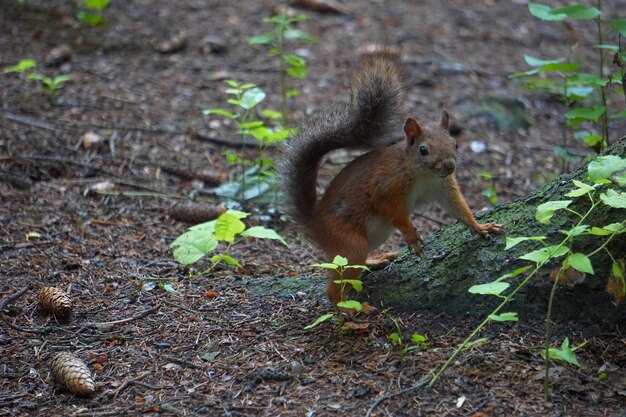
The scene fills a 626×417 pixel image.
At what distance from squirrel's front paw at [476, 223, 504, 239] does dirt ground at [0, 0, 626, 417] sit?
0.37 meters

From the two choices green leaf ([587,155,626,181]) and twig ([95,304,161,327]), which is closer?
green leaf ([587,155,626,181])

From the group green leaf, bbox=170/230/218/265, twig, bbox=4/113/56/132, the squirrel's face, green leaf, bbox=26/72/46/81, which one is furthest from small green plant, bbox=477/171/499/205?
green leaf, bbox=26/72/46/81

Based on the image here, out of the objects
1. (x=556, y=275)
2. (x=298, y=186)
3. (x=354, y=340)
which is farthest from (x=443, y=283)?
(x=298, y=186)

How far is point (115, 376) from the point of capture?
2426mm

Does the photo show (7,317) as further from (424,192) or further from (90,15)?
(90,15)

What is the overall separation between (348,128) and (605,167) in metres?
1.18

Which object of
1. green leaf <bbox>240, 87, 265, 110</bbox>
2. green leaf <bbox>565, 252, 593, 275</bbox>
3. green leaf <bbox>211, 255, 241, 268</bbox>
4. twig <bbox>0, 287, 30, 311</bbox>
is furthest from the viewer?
green leaf <bbox>240, 87, 265, 110</bbox>

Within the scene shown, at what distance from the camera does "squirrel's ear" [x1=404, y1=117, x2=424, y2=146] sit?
116 inches

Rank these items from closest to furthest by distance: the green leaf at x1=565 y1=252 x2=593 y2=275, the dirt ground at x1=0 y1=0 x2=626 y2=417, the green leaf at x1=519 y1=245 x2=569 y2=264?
1. the green leaf at x1=565 y1=252 x2=593 y2=275
2. the green leaf at x1=519 y1=245 x2=569 y2=264
3. the dirt ground at x1=0 y1=0 x2=626 y2=417

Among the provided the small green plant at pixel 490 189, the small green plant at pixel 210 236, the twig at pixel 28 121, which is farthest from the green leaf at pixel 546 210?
the twig at pixel 28 121

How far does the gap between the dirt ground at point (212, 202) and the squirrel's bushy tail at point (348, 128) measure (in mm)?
381

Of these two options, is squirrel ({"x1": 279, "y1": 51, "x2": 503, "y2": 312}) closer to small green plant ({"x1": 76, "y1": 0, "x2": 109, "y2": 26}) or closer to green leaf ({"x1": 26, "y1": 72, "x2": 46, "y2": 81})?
green leaf ({"x1": 26, "y1": 72, "x2": 46, "y2": 81})

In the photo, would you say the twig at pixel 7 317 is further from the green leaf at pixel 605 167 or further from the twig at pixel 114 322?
the green leaf at pixel 605 167

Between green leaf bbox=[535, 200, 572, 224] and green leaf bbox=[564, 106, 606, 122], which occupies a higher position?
green leaf bbox=[535, 200, 572, 224]
